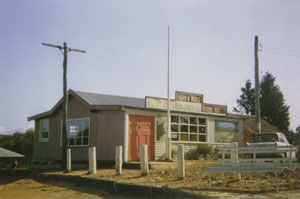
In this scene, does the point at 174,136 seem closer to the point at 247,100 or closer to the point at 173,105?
the point at 173,105

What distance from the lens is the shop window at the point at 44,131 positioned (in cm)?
2233

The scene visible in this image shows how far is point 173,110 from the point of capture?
18.2 m

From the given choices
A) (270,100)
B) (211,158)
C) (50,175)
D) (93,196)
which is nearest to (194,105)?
(211,158)

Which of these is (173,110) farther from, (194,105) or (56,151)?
(56,151)

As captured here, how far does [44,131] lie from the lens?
22656 mm

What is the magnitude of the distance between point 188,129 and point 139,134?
349 cm

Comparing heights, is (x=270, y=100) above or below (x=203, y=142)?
above

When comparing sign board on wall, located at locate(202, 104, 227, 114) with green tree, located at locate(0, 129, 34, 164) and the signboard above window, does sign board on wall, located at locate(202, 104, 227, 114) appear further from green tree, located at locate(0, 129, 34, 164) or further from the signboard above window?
green tree, located at locate(0, 129, 34, 164)

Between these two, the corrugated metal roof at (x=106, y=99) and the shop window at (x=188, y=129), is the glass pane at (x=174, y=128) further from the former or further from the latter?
the corrugated metal roof at (x=106, y=99)

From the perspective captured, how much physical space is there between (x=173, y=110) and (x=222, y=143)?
183 inches

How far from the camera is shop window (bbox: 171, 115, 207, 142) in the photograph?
18797 millimetres

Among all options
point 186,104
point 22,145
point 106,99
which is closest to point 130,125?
point 186,104

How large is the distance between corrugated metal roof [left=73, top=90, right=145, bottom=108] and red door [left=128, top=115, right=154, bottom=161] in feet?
3.83

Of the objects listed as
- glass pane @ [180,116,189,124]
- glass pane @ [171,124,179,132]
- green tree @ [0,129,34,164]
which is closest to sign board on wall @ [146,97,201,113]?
glass pane @ [180,116,189,124]
